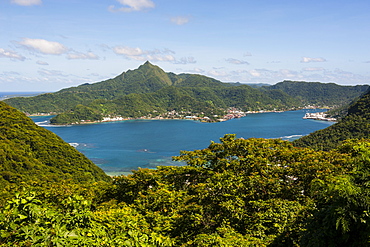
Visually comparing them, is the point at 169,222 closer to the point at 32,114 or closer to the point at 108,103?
the point at 108,103

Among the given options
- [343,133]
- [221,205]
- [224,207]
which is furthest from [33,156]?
[343,133]

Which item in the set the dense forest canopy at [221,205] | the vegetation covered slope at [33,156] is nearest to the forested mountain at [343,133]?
the vegetation covered slope at [33,156]

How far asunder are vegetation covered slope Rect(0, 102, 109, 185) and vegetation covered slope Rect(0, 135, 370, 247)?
17.7 m

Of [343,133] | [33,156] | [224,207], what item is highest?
[224,207]

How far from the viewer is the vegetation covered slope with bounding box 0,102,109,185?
28.3 metres

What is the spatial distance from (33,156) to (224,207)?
33008 millimetres

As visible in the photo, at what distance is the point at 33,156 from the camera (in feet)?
113

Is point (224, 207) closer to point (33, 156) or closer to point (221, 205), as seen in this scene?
point (221, 205)

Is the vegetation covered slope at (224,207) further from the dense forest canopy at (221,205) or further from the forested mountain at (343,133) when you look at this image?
the forested mountain at (343,133)

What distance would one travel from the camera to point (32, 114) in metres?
172

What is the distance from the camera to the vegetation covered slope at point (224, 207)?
519cm

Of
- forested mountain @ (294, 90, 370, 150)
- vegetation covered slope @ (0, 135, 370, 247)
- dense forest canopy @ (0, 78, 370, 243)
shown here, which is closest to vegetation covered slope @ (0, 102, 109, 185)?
dense forest canopy @ (0, 78, 370, 243)

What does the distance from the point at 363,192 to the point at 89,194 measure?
13.3 metres

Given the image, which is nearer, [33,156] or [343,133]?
[33,156]
